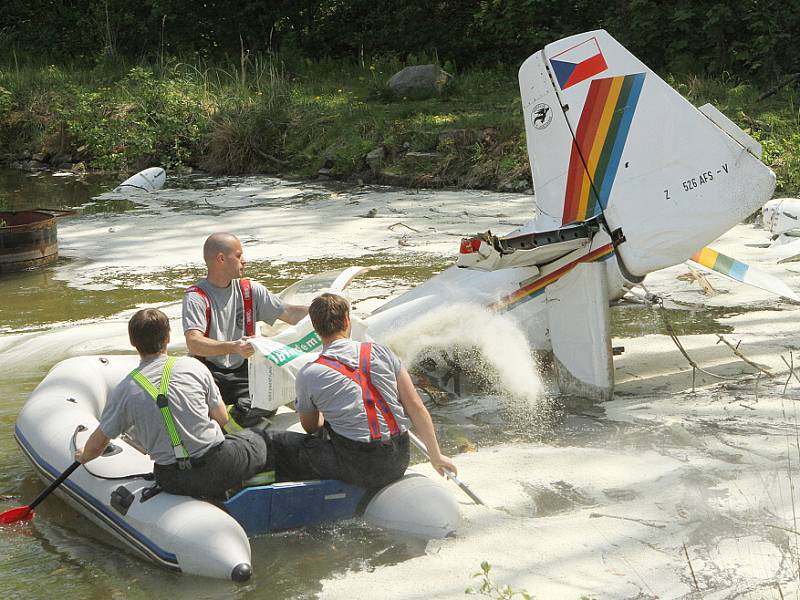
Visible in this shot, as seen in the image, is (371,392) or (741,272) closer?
(371,392)

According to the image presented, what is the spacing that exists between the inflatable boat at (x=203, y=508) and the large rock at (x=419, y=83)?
13.2 meters

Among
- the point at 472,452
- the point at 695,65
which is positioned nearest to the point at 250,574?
the point at 472,452

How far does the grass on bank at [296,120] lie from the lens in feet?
48.7

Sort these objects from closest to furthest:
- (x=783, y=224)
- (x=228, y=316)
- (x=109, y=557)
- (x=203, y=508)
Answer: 1. (x=203, y=508)
2. (x=109, y=557)
3. (x=228, y=316)
4. (x=783, y=224)

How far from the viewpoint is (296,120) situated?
17531mm

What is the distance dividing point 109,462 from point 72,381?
1144 mm

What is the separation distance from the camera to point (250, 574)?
4496 millimetres

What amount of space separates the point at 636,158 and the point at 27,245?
22.5ft

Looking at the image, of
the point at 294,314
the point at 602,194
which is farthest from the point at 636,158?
the point at 294,314

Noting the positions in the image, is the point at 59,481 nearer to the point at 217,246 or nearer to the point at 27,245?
the point at 217,246

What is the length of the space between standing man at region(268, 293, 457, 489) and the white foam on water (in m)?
1.84

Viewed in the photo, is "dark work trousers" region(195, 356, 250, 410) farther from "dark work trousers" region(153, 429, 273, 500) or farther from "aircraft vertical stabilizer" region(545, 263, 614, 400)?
"aircraft vertical stabilizer" region(545, 263, 614, 400)

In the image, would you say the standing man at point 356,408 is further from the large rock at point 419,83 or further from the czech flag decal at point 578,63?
the large rock at point 419,83

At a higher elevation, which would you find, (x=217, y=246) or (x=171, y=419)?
(x=217, y=246)
